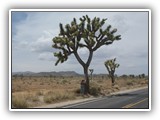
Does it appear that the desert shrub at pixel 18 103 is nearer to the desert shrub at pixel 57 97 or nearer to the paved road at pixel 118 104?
the paved road at pixel 118 104

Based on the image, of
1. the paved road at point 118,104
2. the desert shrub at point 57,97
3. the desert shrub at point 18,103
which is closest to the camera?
the desert shrub at point 18,103

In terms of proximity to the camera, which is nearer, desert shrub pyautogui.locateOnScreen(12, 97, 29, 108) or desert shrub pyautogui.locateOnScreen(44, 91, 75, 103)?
desert shrub pyautogui.locateOnScreen(12, 97, 29, 108)

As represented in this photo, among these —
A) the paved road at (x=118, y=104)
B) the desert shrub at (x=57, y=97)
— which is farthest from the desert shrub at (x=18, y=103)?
the desert shrub at (x=57, y=97)

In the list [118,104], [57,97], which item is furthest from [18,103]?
[118,104]

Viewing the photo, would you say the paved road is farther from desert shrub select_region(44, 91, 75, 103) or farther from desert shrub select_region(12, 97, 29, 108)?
desert shrub select_region(12, 97, 29, 108)

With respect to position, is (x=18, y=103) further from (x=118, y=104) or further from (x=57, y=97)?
(x=118, y=104)

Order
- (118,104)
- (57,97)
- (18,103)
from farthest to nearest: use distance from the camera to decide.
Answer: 1. (57,97)
2. (118,104)
3. (18,103)

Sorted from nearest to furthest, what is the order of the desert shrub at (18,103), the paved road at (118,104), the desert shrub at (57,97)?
1. the desert shrub at (18,103)
2. the paved road at (118,104)
3. the desert shrub at (57,97)

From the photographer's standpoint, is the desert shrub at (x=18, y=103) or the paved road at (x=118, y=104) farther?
the paved road at (x=118, y=104)

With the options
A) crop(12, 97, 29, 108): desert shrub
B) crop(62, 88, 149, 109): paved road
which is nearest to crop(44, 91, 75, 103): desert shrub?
crop(62, 88, 149, 109): paved road
